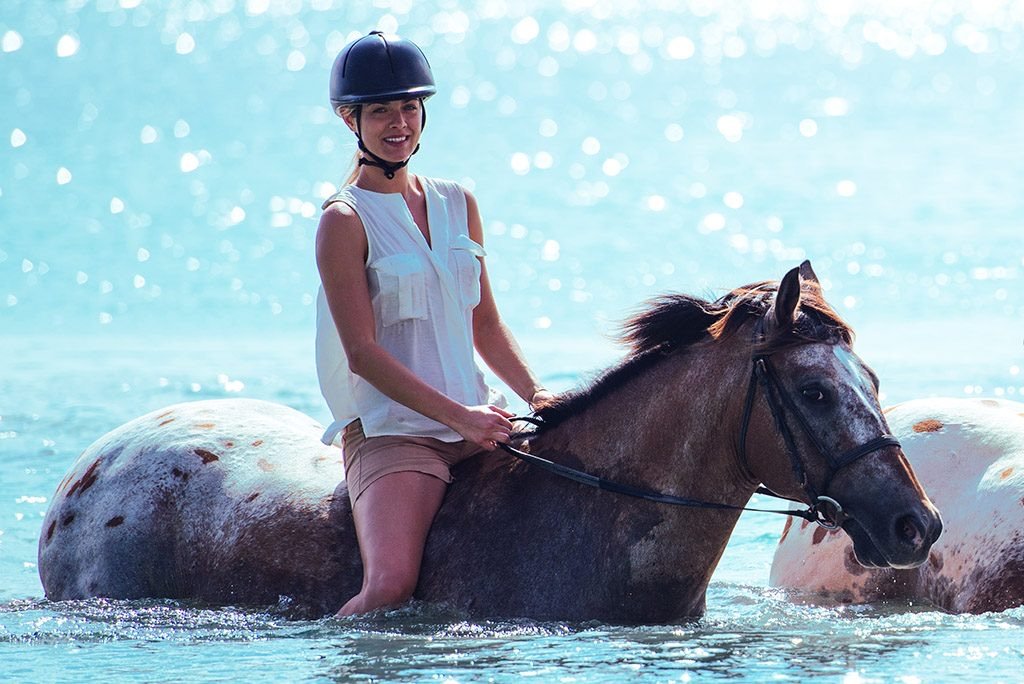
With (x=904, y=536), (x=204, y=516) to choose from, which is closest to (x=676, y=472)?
(x=904, y=536)

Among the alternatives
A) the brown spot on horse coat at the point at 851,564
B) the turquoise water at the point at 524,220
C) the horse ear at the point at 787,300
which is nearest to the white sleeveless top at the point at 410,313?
the turquoise water at the point at 524,220

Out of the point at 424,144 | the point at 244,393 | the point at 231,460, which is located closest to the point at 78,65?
the point at 424,144

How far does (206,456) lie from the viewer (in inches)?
251

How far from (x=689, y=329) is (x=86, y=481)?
8.40 feet

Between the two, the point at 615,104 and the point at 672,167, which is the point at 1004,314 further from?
the point at 615,104

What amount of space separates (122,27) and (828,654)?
42.3m

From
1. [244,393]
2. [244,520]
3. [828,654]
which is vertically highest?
[244,393]

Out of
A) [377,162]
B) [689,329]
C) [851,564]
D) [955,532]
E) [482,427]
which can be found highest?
[377,162]

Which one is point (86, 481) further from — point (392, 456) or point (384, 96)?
point (384, 96)

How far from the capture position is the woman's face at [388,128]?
5.72 meters

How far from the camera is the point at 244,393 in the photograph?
14539 mm

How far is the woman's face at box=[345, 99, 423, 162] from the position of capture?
5.72m

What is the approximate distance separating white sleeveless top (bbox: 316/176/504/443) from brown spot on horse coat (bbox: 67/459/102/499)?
3.80 ft

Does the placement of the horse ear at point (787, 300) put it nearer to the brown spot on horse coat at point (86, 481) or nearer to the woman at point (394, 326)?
the woman at point (394, 326)
